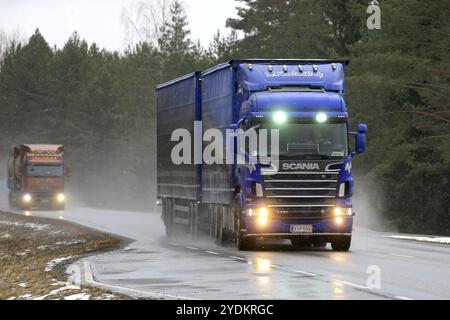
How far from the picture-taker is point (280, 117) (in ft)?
79.9

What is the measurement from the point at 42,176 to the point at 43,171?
0.32m

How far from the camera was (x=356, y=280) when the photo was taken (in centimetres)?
1695

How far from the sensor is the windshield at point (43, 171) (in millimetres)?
64312

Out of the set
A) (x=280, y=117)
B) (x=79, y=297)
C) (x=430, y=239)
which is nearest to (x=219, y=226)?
(x=280, y=117)

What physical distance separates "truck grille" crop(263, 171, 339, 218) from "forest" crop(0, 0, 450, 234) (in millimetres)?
20452

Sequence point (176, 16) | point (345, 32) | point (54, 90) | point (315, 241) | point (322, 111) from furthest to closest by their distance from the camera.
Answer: point (54, 90) → point (176, 16) → point (345, 32) → point (315, 241) → point (322, 111)

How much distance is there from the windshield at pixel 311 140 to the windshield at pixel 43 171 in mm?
41945

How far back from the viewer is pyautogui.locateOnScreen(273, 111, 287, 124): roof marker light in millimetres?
24297

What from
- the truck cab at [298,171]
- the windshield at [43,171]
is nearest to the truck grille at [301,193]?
the truck cab at [298,171]

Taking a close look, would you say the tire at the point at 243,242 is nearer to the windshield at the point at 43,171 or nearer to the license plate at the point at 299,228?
the license plate at the point at 299,228

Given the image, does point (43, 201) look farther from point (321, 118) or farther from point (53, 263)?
point (321, 118)

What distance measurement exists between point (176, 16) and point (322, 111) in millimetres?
67489

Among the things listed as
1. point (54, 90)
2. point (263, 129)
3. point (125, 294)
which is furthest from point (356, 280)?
point (54, 90)

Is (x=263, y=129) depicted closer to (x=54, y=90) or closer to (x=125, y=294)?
(x=125, y=294)
